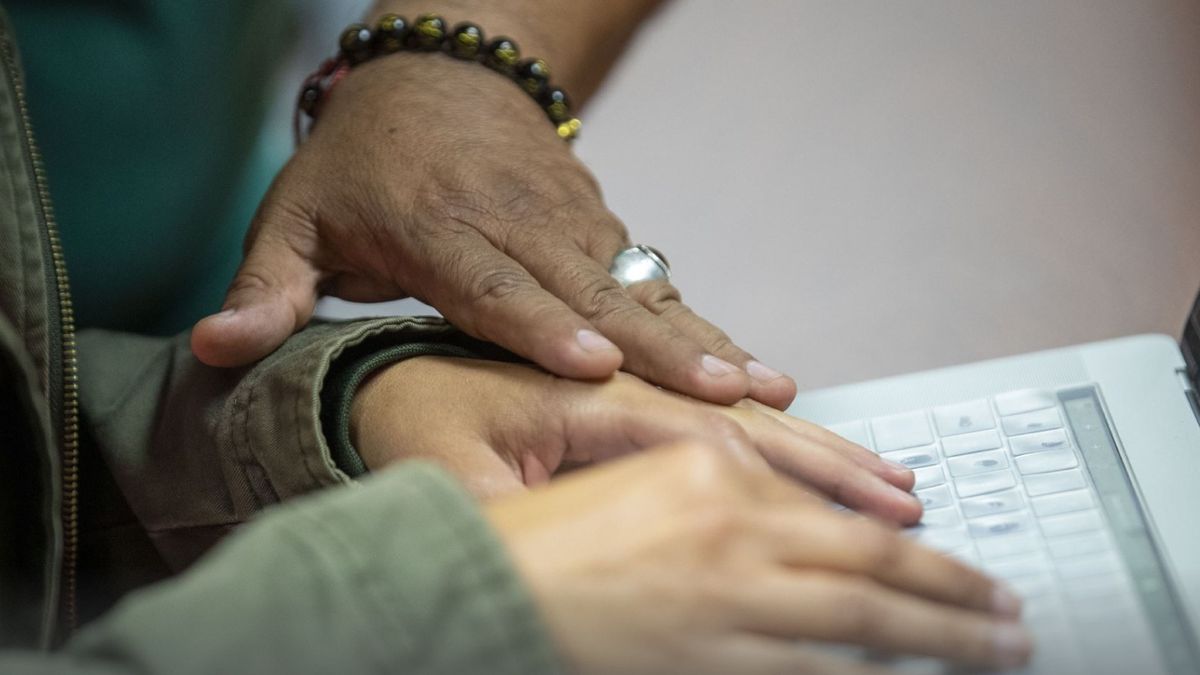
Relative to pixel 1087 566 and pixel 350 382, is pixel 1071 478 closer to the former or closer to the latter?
→ pixel 1087 566

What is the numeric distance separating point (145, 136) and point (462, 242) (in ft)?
0.71

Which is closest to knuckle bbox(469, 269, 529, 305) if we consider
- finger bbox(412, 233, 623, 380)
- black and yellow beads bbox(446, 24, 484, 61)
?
finger bbox(412, 233, 623, 380)

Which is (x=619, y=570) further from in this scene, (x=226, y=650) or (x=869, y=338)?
(x=869, y=338)

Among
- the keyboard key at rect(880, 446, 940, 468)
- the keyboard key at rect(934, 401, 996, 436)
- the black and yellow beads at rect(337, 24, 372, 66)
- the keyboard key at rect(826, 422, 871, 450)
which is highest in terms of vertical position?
the black and yellow beads at rect(337, 24, 372, 66)

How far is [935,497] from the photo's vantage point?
53cm

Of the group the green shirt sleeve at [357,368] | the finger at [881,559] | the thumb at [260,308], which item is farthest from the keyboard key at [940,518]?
the thumb at [260,308]

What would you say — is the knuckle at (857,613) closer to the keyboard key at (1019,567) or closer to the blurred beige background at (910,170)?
the keyboard key at (1019,567)

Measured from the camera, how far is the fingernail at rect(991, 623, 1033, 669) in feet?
1.28

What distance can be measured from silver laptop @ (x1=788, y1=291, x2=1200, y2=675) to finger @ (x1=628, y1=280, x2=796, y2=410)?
0.13ft

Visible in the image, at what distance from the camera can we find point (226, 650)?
30 cm

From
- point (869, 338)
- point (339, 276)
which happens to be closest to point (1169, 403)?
point (869, 338)

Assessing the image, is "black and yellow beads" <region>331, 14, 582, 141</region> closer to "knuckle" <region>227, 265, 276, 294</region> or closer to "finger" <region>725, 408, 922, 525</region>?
"knuckle" <region>227, 265, 276, 294</region>

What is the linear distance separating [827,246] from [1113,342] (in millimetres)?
238

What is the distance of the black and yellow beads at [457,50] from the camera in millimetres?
736
